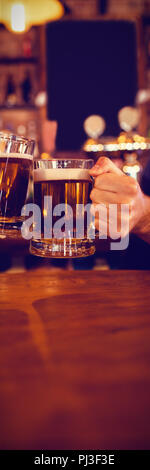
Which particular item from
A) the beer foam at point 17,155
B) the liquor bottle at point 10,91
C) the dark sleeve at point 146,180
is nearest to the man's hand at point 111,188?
the beer foam at point 17,155

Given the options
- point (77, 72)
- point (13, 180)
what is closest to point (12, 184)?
point (13, 180)

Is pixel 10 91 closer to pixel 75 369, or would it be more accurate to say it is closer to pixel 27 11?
pixel 27 11

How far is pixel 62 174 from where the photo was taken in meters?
0.83

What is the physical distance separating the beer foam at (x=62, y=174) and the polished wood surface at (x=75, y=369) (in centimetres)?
24

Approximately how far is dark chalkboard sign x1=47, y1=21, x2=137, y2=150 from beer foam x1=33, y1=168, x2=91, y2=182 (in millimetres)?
3967

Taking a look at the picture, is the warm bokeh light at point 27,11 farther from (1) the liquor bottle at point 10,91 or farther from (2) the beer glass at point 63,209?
(2) the beer glass at point 63,209

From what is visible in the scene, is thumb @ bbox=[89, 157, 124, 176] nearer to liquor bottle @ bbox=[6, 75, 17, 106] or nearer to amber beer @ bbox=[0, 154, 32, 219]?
amber beer @ bbox=[0, 154, 32, 219]

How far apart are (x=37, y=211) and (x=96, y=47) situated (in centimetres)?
432

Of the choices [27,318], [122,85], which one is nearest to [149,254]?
[27,318]

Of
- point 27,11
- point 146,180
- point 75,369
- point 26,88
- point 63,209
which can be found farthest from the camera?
point 26,88

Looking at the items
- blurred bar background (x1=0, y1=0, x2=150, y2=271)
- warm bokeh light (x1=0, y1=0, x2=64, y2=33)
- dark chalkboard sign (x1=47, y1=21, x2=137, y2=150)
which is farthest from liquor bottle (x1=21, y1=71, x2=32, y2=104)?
warm bokeh light (x1=0, y1=0, x2=64, y2=33)

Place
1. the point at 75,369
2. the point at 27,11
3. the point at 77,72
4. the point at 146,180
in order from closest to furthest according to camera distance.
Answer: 1. the point at 75,369
2. the point at 146,180
3. the point at 27,11
4. the point at 77,72

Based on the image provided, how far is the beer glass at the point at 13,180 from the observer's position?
831 millimetres

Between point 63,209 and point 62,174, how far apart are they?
0.07 m
